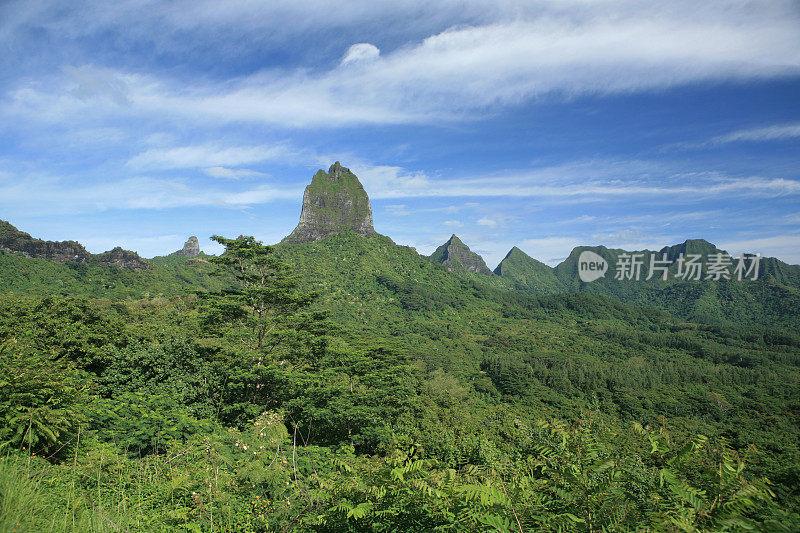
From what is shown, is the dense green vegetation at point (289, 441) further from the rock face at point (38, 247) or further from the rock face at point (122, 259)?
the rock face at point (122, 259)

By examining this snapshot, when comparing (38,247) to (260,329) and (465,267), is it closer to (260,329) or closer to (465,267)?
(260,329)

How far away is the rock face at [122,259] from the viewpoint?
59312 millimetres

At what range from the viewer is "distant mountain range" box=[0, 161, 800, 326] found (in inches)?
2068

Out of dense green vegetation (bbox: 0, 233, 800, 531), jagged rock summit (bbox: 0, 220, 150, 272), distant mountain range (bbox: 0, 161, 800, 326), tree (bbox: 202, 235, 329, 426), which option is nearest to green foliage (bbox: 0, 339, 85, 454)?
dense green vegetation (bbox: 0, 233, 800, 531)

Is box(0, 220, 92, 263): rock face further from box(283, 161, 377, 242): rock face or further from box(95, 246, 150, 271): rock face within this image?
box(283, 161, 377, 242): rock face

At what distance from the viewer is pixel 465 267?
551ft

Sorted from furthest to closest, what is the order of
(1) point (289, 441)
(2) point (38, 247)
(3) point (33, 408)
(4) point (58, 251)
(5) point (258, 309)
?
1. (4) point (58, 251)
2. (2) point (38, 247)
3. (5) point (258, 309)
4. (1) point (289, 441)
5. (3) point (33, 408)

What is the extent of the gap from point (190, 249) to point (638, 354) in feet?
379

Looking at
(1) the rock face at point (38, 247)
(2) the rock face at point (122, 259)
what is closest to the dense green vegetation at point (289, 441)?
(1) the rock face at point (38, 247)

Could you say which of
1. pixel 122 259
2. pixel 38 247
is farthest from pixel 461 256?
pixel 38 247

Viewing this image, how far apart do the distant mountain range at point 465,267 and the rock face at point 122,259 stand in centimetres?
13

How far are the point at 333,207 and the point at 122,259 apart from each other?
161 ft

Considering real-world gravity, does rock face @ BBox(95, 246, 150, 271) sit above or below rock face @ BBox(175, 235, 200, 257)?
below

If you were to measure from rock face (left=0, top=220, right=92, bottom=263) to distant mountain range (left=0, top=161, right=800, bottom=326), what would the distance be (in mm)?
101
